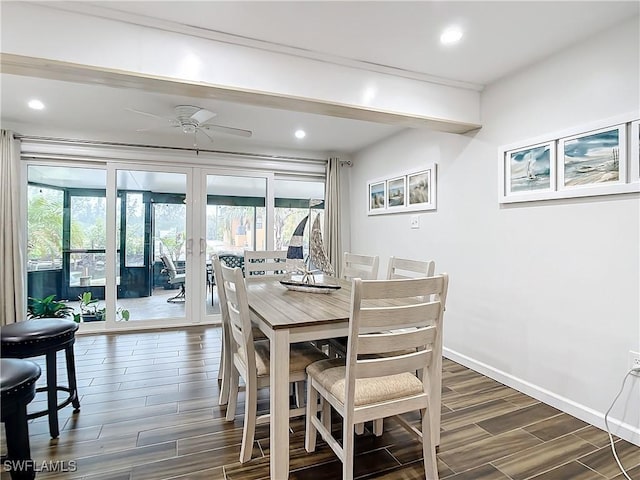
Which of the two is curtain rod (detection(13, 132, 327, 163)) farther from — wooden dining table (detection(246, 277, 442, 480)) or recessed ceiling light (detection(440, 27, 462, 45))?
wooden dining table (detection(246, 277, 442, 480))

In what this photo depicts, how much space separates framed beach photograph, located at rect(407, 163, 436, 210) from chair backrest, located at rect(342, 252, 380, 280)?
3.51 ft

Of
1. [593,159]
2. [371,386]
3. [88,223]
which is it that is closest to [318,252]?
[371,386]

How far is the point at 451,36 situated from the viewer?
221cm

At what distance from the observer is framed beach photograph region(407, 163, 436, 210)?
3543mm

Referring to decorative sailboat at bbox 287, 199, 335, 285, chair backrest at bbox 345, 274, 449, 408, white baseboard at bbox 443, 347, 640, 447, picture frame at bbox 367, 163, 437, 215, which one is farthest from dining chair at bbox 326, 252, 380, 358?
white baseboard at bbox 443, 347, 640, 447

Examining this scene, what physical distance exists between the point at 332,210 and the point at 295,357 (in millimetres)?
3243

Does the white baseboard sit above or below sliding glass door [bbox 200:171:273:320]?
below

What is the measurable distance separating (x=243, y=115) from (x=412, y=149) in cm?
188

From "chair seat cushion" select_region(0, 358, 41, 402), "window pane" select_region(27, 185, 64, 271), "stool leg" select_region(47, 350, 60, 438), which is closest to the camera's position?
"chair seat cushion" select_region(0, 358, 41, 402)

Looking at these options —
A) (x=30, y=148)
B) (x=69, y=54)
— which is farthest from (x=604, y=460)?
(x=30, y=148)

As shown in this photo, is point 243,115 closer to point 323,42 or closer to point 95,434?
point 323,42

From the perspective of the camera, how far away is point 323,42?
7.51ft

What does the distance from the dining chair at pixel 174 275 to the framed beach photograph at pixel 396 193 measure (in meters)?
2.80

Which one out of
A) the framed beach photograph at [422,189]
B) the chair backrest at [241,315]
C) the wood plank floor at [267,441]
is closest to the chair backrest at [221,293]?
the chair backrest at [241,315]
